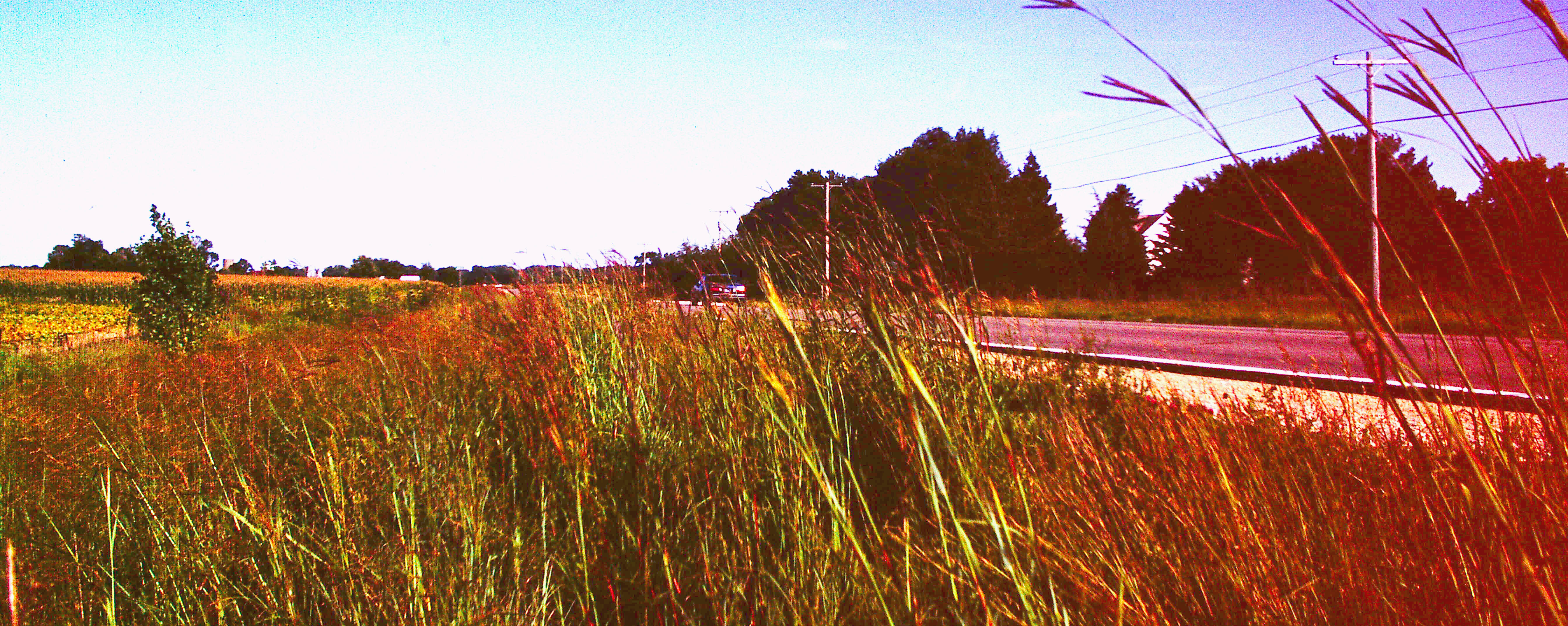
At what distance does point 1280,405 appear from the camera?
3.00m

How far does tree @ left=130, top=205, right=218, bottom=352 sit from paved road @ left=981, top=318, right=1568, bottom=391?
→ 10.8 meters

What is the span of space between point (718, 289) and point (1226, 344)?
34.3ft

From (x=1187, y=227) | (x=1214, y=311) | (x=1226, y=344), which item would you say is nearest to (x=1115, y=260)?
(x=1187, y=227)

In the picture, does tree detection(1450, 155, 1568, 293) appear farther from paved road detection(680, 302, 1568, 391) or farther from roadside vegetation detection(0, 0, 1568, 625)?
paved road detection(680, 302, 1568, 391)

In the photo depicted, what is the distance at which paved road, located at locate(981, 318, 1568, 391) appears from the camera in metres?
6.97

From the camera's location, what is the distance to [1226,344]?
37.9ft

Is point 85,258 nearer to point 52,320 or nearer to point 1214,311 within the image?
point 52,320

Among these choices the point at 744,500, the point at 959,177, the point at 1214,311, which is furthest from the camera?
the point at 959,177

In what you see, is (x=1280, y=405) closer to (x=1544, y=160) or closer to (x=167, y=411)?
(x=1544, y=160)

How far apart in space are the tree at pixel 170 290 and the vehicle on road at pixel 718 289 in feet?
32.5

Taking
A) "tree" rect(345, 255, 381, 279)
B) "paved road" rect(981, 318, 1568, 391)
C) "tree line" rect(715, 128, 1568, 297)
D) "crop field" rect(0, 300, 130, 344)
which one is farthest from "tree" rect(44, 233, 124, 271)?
"paved road" rect(981, 318, 1568, 391)


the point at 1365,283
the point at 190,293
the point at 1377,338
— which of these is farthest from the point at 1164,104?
the point at 1365,283

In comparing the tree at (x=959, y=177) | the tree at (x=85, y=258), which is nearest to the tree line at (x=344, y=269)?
the tree at (x=85, y=258)

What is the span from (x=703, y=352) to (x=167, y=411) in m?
2.56
